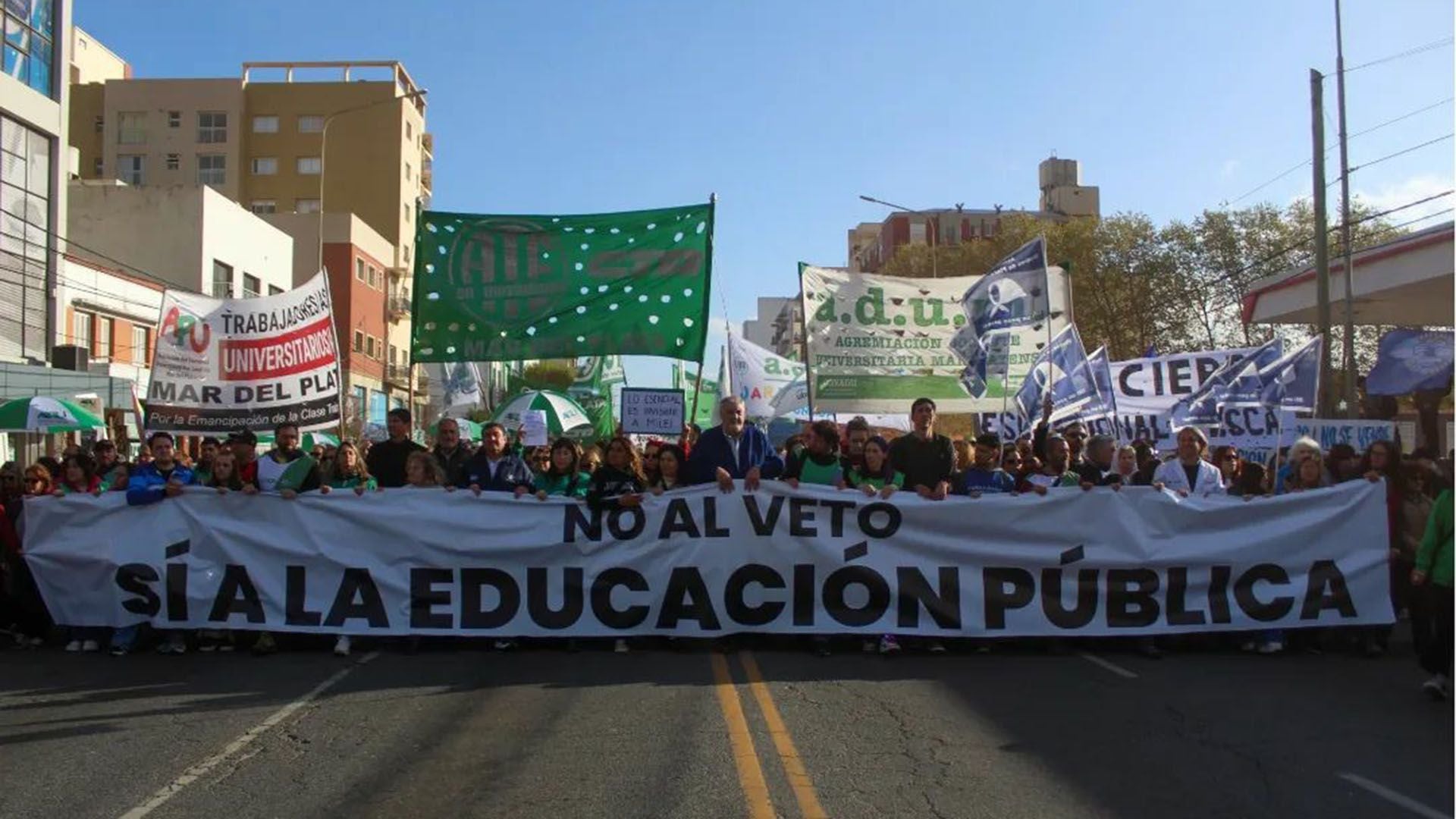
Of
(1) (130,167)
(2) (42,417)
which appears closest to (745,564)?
(2) (42,417)

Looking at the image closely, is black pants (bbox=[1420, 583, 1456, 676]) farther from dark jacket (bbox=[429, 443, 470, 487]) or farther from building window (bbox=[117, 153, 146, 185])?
building window (bbox=[117, 153, 146, 185])

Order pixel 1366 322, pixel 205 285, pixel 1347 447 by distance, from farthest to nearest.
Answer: pixel 205 285
pixel 1366 322
pixel 1347 447

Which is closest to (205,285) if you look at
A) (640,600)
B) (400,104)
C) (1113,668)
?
(400,104)

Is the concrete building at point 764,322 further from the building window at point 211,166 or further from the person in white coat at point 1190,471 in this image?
the person in white coat at point 1190,471

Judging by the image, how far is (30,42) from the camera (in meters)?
27.2

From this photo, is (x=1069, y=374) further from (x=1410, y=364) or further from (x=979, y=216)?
(x=979, y=216)

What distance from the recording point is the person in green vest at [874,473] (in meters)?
9.84

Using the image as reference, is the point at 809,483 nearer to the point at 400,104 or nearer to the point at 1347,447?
the point at 1347,447

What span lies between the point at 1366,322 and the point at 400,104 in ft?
171

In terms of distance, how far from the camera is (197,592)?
956cm

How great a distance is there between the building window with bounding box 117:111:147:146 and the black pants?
6677cm

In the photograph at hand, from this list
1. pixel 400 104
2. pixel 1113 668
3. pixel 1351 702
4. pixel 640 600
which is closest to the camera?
pixel 1351 702

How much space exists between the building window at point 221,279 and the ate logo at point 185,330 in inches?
1141

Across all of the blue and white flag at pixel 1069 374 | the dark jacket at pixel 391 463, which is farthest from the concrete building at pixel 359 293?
the dark jacket at pixel 391 463
